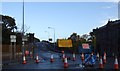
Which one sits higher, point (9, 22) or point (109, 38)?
point (9, 22)

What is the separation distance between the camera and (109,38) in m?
67.3

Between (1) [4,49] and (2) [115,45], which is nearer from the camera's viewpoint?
(1) [4,49]

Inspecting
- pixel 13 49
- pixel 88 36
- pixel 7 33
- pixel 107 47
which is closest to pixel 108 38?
pixel 107 47

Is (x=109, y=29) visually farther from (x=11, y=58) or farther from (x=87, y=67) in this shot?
(x=87, y=67)

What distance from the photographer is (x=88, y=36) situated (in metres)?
157

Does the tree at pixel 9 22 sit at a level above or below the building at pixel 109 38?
above

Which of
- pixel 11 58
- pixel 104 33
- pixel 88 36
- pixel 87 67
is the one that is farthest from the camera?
pixel 88 36

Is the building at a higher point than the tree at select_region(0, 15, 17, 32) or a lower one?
lower

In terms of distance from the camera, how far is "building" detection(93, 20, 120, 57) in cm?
6060

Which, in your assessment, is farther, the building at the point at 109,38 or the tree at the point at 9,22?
the tree at the point at 9,22

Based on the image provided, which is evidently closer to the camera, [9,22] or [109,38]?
[109,38]

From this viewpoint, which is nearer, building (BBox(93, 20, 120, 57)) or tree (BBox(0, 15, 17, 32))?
building (BBox(93, 20, 120, 57))

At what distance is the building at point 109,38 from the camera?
199ft

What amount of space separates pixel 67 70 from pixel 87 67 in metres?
2.47
